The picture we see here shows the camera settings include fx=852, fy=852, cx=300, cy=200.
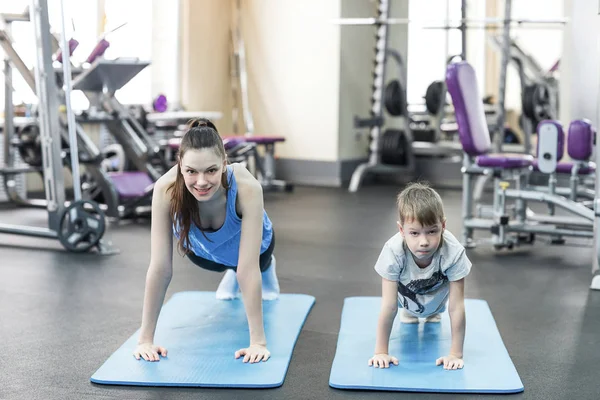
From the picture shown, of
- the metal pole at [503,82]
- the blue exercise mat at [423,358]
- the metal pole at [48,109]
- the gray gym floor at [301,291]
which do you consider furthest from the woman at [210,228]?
the metal pole at [503,82]

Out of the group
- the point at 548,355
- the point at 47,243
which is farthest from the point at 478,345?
the point at 47,243

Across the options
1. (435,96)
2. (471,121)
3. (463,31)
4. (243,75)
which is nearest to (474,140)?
(471,121)

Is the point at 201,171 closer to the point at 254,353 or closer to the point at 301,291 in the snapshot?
the point at 254,353

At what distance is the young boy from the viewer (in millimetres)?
2271

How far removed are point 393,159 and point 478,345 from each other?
499 cm

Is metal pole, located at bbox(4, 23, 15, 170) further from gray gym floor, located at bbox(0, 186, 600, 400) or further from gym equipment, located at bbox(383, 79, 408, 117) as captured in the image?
gym equipment, located at bbox(383, 79, 408, 117)

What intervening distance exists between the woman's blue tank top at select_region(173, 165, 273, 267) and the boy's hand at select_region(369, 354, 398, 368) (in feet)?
1.84

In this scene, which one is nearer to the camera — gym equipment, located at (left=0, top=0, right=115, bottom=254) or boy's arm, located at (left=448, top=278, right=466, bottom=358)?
boy's arm, located at (left=448, top=278, right=466, bottom=358)

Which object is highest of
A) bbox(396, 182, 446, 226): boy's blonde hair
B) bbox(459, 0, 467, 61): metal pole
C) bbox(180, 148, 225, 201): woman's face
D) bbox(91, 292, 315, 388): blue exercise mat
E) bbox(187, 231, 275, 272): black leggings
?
bbox(459, 0, 467, 61): metal pole

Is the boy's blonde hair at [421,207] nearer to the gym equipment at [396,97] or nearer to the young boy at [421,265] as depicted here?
the young boy at [421,265]

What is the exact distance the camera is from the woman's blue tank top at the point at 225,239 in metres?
2.50

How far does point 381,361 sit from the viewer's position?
7.86 feet

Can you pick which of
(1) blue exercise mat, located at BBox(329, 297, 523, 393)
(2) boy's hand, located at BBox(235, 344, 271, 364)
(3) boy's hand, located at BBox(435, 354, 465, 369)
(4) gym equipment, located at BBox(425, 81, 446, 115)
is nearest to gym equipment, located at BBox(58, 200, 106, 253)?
(1) blue exercise mat, located at BBox(329, 297, 523, 393)

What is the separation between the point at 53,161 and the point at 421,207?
2.49 m
